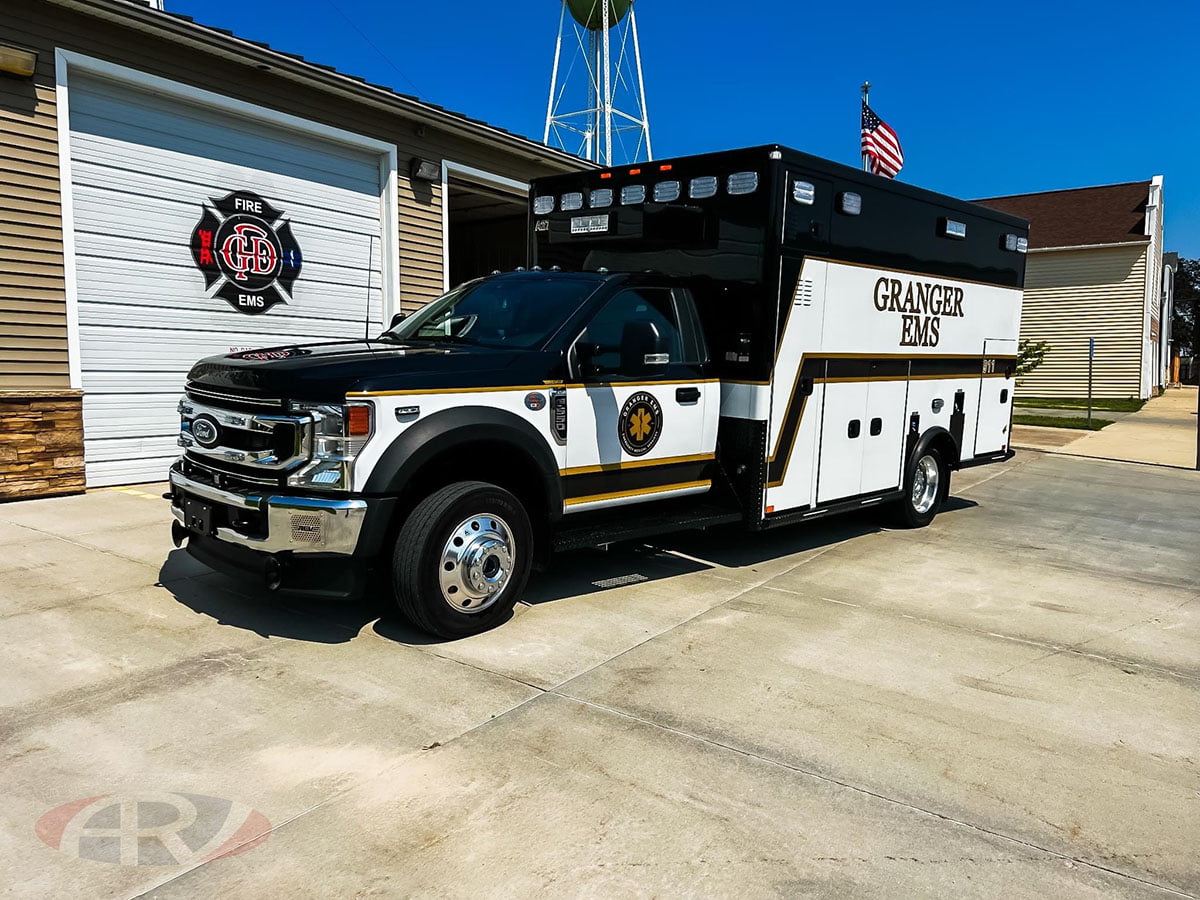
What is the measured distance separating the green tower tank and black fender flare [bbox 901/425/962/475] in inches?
930

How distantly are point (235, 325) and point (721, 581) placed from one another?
6621mm

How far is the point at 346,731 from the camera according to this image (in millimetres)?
3719

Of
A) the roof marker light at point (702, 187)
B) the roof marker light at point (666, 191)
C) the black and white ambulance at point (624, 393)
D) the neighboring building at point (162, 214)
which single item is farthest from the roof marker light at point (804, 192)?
the neighboring building at point (162, 214)

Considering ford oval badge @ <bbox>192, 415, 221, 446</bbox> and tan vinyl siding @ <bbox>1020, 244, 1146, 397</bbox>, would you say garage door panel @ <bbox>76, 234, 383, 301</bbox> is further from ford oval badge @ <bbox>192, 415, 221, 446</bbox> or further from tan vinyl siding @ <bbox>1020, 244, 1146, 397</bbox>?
tan vinyl siding @ <bbox>1020, 244, 1146, 397</bbox>

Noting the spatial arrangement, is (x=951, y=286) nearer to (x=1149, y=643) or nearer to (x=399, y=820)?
(x=1149, y=643)

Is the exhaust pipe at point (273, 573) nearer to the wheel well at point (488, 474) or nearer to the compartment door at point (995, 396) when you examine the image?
the wheel well at point (488, 474)

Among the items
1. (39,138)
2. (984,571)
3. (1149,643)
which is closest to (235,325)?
(39,138)

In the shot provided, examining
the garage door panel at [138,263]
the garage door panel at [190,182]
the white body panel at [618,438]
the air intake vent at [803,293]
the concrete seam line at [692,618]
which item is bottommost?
the concrete seam line at [692,618]

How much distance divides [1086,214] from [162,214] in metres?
31.0

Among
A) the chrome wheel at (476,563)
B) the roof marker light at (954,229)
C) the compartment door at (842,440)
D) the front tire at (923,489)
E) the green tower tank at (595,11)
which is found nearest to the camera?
the chrome wheel at (476,563)

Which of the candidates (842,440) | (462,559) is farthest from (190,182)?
(842,440)

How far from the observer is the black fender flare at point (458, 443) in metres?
4.44

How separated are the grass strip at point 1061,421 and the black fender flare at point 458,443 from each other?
1774 cm

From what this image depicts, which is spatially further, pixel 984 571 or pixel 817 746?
pixel 984 571
